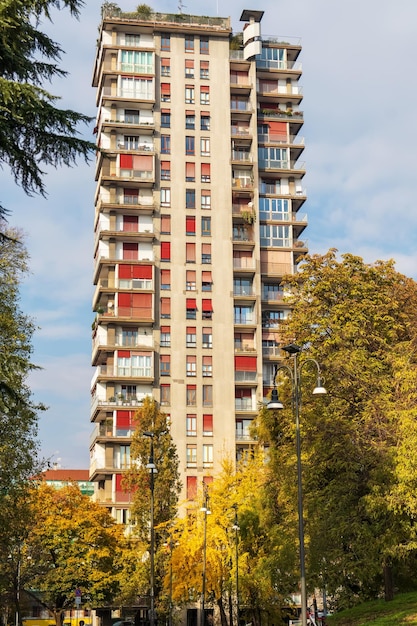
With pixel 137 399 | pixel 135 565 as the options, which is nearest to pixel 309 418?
pixel 135 565

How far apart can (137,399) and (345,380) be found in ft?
117

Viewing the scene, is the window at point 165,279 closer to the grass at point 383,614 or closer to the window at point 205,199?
the window at point 205,199

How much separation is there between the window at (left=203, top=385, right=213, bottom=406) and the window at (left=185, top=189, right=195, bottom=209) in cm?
1534

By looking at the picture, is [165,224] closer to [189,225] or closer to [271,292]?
[189,225]

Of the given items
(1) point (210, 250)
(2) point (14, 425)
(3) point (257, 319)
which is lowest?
(2) point (14, 425)

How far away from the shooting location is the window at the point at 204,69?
7694 centimetres

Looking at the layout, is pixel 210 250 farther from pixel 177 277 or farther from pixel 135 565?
pixel 135 565

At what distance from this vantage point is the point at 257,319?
73.1 metres

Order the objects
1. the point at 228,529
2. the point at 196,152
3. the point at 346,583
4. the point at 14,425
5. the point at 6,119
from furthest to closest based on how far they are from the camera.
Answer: the point at 196,152
the point at 228,529
the point at 346,583
the point at 14,425
the point at 6,119

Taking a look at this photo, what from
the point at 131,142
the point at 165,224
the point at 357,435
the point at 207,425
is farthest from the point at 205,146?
the point at 357,435

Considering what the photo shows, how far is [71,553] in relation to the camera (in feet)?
204

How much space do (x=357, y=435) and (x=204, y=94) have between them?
48732 mm

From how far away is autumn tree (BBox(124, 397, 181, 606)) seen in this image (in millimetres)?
53562

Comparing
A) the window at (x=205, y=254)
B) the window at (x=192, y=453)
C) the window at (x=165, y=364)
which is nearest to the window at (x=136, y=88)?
the window at (x=205, y=254)
